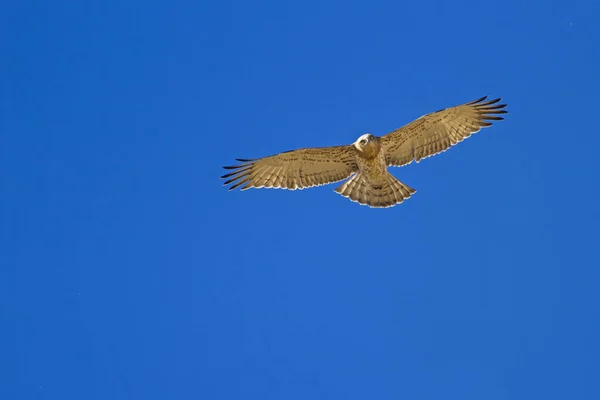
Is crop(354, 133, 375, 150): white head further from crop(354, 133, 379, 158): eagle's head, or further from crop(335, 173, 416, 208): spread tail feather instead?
crop(335, 173, 416, 208): spread tail feather

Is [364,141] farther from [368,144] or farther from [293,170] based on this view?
[293,170]

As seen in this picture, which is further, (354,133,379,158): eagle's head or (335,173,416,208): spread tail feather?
(335,173,416,208): spread tail feather

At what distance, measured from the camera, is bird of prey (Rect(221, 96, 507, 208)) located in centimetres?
1577

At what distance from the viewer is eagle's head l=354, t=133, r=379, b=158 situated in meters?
15.3

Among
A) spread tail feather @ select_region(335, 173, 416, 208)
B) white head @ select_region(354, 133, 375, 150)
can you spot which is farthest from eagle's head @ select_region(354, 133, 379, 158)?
spread tail feather @ select_region(335, 173, 416, 208)

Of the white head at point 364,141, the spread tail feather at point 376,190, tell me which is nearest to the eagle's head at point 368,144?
the white head at point 364,141

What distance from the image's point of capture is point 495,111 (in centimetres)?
1605

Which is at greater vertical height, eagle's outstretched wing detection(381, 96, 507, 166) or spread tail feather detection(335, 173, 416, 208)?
eagle's outstretched wing detection(381, 96, 507, 166)

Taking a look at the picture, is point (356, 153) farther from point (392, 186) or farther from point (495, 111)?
point (495, 111)

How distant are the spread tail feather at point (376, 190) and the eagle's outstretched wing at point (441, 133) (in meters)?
0.37

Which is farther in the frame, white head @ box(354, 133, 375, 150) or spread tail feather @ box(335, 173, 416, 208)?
spread tail feather @ box(335, 173, 416, 208)

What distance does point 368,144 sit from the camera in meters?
15.3

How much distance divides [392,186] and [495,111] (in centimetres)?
212

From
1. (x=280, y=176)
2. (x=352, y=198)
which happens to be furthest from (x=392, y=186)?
(x=280, y=176)
